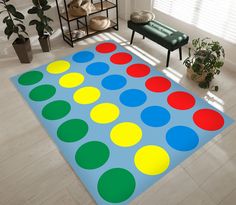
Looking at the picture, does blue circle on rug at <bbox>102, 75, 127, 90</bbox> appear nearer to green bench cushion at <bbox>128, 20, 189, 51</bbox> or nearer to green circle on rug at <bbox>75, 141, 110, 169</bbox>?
green bench cushion at <bbox>128, 20, 189, 51</bbox>

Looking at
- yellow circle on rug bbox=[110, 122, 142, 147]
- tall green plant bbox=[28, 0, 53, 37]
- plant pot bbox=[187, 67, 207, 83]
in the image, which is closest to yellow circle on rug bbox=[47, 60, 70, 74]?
tall green plant bbox=[28, 0, 53, 37]

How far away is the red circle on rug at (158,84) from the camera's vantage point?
9.78 feet

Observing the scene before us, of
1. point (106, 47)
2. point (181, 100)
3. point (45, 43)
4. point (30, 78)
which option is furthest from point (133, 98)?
point (45, 43)

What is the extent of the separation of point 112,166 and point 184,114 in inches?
39.4

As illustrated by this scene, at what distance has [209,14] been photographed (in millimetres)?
3168

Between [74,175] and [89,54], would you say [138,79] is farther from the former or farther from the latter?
[74,175]

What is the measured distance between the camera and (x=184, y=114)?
2.65 metres

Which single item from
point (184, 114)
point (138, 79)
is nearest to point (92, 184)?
point (184, 114)

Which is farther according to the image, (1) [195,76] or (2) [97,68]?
(2) [97,68]

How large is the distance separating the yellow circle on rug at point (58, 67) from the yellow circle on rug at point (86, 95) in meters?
0.52

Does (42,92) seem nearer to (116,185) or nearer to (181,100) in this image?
(116,185)

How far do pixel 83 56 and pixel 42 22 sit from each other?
712mm

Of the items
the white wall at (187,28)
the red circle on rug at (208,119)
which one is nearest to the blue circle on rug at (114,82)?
the red circle on rug at (208,119)

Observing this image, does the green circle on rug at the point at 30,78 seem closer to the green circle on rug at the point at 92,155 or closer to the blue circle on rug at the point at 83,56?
the blue circle on rug at the point at 83,56
